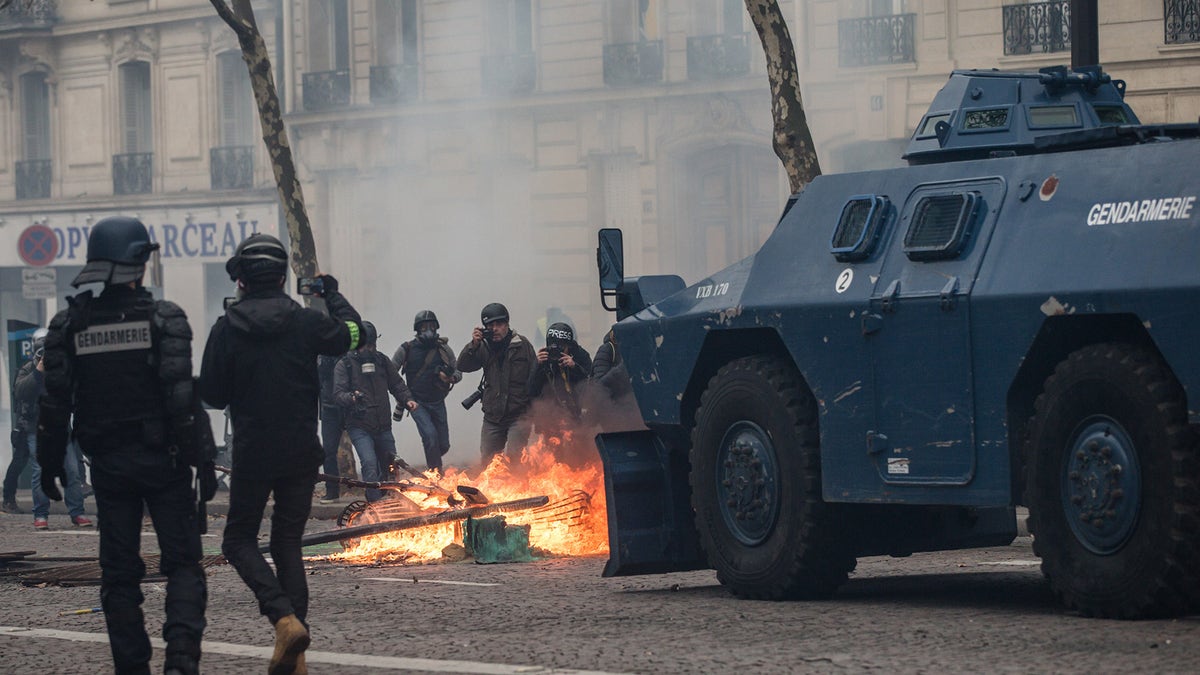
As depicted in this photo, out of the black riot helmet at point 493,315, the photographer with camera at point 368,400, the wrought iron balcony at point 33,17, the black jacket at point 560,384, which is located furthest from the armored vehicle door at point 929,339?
the wrought iron balcony at point 33,17

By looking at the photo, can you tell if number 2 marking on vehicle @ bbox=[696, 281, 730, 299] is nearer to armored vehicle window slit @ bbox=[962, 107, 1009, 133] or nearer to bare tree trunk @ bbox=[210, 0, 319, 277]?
armored vehicle window slit @ bbox=[962, 107, 1009, 133]

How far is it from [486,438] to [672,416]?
246 inches

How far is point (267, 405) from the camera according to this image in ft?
27.4

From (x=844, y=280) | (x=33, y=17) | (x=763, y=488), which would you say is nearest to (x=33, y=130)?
(x=33, y=17)

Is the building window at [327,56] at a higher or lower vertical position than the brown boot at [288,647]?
higher

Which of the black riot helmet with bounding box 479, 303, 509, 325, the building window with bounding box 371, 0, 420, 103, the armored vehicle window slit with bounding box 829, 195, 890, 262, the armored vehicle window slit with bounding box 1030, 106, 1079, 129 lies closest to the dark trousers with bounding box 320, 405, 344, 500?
the black riot helmet with bounding box 479, 303, 509, 325

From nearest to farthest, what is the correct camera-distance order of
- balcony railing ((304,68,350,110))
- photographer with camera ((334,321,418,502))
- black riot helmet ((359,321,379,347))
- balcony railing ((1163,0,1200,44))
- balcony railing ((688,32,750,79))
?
black riot helmet ((359,321,379,347)) → photographer with camera ((334,321,418,502)) → balcony railing ((1163,0,1200,44)) → balcony railing ((688,32,750,79)) → balcony railing ((304,68,350,110))

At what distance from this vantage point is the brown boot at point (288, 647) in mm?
7844

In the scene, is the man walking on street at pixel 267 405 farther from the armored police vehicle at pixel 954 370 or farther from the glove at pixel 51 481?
the armored police vehicle at pixel 954 370

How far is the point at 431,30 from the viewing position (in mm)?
34688

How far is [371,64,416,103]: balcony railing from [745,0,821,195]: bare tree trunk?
1747 cm

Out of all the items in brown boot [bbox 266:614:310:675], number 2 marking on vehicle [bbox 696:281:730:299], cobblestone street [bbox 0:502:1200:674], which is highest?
number 2 marking on vehicle [bbox 696:281:730:299]

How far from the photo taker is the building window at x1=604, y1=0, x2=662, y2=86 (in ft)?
105

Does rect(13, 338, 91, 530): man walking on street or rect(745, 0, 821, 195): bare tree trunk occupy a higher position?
rect(745, 0, 821, 195): bare tree trunk
